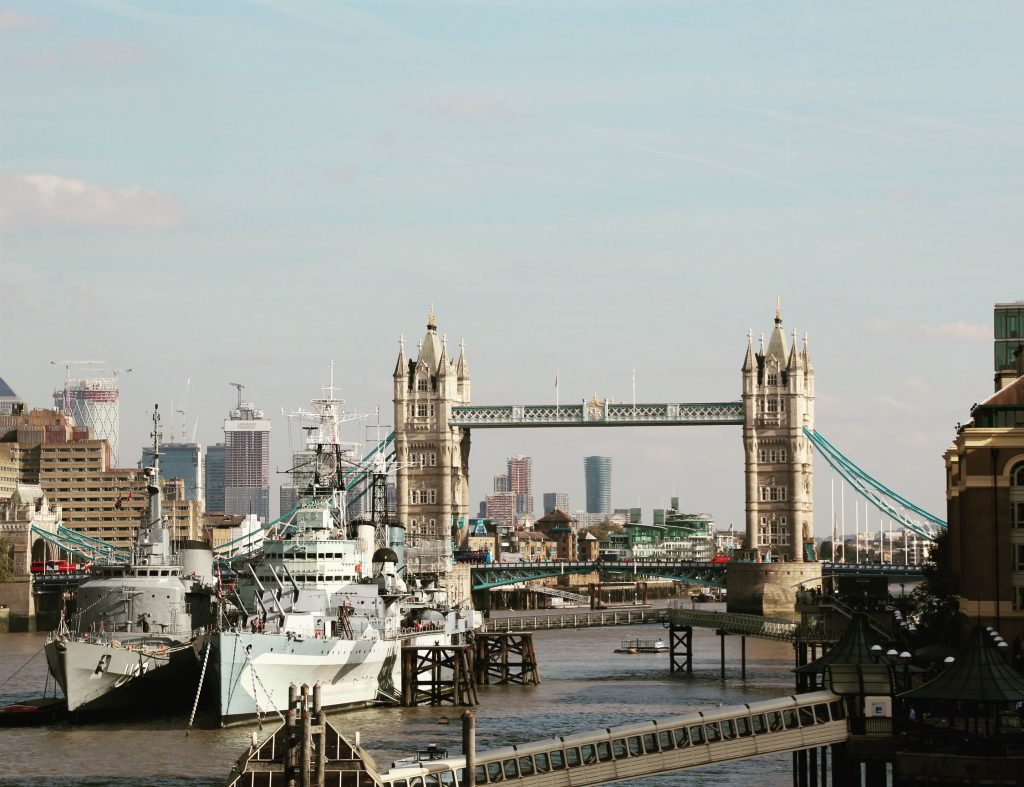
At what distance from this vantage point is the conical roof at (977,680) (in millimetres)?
43969

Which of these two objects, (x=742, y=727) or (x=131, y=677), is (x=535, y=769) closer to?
(x=742, y=727)

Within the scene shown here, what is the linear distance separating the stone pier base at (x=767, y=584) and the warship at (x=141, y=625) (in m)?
73.8

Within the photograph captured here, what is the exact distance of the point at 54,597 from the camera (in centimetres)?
14788

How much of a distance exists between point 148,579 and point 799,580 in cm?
8309

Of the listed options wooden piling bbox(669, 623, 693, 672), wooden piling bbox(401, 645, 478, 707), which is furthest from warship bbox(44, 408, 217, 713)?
wooden piling bbox(669, 623, 693, 672)

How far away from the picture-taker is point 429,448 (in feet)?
540

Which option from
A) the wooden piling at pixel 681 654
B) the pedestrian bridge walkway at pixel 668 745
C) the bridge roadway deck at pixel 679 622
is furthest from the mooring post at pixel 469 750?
the wooden piling at pixel 681 654

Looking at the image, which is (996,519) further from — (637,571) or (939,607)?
(637,571)

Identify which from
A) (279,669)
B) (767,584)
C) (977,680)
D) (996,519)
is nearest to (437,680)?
(279,669)

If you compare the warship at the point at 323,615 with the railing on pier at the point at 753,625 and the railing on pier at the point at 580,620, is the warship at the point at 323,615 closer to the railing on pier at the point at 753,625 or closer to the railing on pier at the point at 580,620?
the railing on pier at the point at 753,625

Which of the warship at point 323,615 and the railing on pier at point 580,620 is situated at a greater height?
the warship at point 323,615

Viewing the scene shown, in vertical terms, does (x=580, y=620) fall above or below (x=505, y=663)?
above

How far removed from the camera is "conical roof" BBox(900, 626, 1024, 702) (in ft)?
144

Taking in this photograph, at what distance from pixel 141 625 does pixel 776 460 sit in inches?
3640
